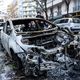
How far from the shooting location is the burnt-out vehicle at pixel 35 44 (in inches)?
251

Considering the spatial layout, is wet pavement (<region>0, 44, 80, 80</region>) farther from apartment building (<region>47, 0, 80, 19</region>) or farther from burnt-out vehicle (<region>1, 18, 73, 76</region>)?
apartment building (<region>47, 0, 80, 19</region>)

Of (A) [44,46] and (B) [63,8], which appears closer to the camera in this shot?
(A) [44,46]

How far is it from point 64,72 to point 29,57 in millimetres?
1104

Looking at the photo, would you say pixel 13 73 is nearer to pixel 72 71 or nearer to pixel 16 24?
pixel 72 71

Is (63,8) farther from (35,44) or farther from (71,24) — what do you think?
(35,44)

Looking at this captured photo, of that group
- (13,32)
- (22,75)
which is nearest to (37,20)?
(13,32)

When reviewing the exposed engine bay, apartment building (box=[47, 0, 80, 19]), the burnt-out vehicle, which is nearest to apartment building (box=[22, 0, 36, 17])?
apartment building (box=[47, 0, 80, 19])

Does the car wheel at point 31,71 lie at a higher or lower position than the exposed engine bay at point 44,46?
lower

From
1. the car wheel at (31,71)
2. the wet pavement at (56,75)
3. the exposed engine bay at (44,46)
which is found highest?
the exposed engine bay at (44,46)

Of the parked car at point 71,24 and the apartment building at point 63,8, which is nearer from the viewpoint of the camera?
the parked car at point 71,24

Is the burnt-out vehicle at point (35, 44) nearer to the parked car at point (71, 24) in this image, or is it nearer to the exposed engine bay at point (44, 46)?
the exposed engine bay at point (44, 46)

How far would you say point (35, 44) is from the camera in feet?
25.1

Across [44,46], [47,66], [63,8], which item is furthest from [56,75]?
[63,8]

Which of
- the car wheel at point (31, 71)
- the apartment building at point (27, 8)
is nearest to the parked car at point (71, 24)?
the car wheel at point (31, 71)
